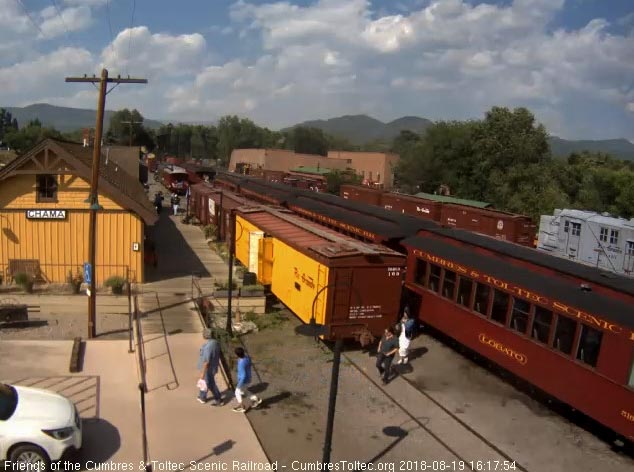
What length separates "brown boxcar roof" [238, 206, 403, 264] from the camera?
49.5 ft

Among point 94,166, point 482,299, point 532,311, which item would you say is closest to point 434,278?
point 482,299

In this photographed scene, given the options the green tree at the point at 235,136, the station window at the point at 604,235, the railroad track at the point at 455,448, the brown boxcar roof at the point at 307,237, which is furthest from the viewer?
the green tree at the point at 235,136

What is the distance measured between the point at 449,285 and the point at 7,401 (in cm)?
1157

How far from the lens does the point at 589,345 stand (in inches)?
438

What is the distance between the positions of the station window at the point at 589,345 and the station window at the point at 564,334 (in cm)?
26

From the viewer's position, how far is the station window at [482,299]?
1431cm

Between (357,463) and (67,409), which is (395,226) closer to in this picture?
(357,463)

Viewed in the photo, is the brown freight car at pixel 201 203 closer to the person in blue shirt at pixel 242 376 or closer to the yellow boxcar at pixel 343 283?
the yellow boxcar at pixel 343 283

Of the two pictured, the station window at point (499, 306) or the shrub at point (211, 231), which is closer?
the station window at point (499, 306)

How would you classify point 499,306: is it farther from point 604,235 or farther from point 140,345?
point 604,235

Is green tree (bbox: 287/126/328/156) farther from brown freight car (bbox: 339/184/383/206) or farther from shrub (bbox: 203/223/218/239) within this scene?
shrub (bbox: 203/223/218/239)

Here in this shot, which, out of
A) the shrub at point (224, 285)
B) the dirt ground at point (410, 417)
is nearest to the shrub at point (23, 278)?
the shrub at point (224, 285)

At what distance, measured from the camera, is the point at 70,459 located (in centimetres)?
908

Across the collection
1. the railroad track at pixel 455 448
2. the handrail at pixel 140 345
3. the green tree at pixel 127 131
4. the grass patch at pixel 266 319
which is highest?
the green tree at pixel 127 131
